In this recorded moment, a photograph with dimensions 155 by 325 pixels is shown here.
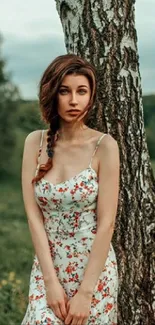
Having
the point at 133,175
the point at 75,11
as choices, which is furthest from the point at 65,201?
the point at 75,11

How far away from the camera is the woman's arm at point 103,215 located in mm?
3732

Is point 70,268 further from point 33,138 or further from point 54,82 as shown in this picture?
point 54,82

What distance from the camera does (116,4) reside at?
4.72 meters

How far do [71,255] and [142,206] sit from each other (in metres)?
1.05

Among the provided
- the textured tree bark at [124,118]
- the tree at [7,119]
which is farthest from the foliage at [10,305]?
the tree at [7,119]

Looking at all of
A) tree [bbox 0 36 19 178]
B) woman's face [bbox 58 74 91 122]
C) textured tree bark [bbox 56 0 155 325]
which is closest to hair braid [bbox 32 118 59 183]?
woman's face [bbox 58 74 91 122]

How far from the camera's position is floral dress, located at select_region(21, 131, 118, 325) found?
12.2ft

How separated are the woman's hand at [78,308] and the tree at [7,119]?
33.9 feet

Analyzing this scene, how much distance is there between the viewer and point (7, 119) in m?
14.6

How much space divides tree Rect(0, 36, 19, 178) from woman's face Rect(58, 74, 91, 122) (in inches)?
403

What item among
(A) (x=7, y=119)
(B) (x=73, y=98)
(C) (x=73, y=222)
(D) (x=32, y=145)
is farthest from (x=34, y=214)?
(A) (x=7, y=119)

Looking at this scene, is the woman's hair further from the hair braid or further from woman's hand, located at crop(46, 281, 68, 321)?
woman's hand, located at crop(46, 281, 68, 321)

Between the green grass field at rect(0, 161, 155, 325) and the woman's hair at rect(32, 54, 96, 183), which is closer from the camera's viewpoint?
the woman's hair at rect(32, 54, 96, 183)

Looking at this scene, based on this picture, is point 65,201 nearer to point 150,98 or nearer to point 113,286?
point 113,286
